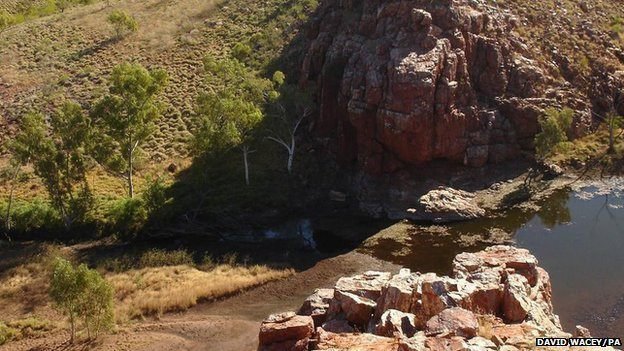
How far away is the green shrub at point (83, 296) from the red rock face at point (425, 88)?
25.5 meters

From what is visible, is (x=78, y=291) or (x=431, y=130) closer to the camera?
(x=78, y=291)

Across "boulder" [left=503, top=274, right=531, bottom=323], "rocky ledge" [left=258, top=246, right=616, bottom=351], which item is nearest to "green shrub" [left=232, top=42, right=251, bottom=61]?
"rocky ledge" [left=258, top=246, right=616, bottom=351]

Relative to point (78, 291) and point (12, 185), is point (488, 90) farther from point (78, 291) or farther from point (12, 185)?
point (12, 185)

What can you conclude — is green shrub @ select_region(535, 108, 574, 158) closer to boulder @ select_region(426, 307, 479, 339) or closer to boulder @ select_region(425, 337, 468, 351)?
boulder @ select_region(426, 307, 479, 339)

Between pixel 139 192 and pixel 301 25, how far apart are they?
30013 mm

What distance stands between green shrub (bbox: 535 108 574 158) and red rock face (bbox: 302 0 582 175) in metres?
2.10

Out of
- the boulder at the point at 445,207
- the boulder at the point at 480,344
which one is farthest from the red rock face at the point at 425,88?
the boulder at the point at 480,344

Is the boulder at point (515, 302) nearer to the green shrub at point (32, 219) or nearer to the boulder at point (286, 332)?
the boulder at point (286, 332)

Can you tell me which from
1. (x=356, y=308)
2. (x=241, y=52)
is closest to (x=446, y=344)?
(x=356, y=308)

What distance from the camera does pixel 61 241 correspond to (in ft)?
132

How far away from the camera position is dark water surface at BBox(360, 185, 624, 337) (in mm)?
30203

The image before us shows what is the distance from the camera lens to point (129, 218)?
40562 mm

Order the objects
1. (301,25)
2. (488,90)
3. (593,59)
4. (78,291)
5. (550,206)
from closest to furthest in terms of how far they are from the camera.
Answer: (78,291), (550,206), (488,90), (593,59), (301,25)

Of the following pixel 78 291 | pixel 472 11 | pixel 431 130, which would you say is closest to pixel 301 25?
pixel 472 11
